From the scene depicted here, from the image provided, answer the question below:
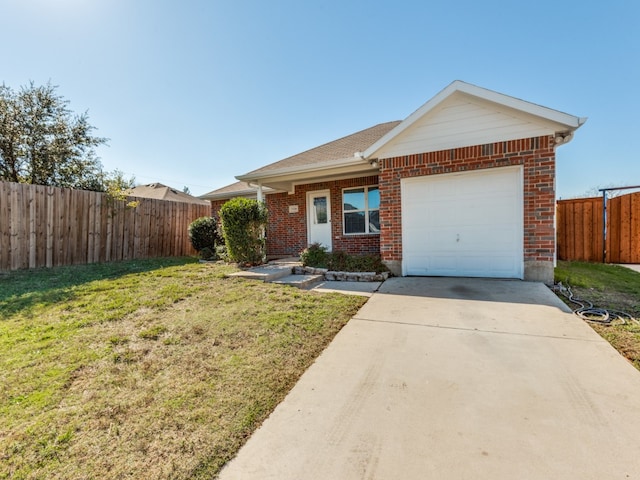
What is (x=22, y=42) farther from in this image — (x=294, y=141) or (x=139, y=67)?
(x=294, y=141)

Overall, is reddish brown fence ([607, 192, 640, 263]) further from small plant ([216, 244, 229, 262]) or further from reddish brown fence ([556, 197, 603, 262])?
small plant ([216, 244, 229, 262])

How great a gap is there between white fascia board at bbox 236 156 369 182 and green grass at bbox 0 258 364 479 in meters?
3.82

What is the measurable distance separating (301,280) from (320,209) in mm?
3944

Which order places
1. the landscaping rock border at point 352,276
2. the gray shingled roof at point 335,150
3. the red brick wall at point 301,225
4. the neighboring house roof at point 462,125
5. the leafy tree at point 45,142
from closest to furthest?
the neighboring house roof at point 462,125
the landscaping rock border at point 352,276
the gray shingled roof at point 335,150
the red brick wall at point 301,225
the leafy tree at point 45,142

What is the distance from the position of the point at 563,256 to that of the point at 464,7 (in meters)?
7.78

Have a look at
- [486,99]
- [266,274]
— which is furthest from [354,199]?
[486,99]

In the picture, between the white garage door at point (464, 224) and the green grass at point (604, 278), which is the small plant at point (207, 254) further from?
the green grass at point (604, 278)

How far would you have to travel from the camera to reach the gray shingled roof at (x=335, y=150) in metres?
8.62

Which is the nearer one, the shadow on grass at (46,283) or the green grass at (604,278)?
the shadow on grass at (46,283)

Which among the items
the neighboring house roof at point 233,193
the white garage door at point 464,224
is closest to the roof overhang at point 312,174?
the white garage door at point 464,224

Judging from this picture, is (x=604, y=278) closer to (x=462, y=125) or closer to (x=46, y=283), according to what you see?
(x=462, y=125)

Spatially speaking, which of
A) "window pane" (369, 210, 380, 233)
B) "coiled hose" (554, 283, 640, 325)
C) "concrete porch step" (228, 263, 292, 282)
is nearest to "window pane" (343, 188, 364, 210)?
"window pane" (369, 210, 380, 233)

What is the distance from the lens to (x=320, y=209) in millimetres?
9789

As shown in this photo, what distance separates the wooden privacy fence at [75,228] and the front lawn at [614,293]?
11.0 meters
